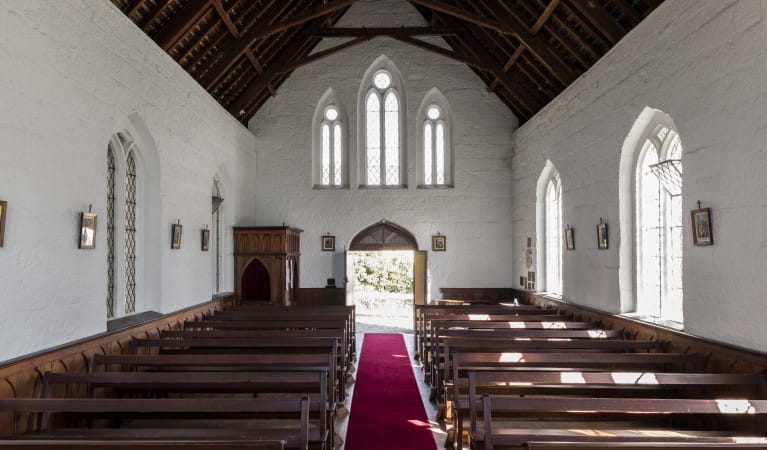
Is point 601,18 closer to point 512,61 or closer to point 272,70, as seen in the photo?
point 512,61

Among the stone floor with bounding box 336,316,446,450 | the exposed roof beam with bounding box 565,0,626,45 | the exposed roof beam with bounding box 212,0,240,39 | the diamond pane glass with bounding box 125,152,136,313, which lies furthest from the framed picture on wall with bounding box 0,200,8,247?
the exposed roof beam with bounding box 565,0,626,45

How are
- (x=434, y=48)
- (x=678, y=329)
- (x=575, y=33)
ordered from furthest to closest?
(x=434, y=48) → (x=575, y=33) → (x=678, y=329)

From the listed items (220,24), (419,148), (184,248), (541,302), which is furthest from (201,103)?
(541,302)

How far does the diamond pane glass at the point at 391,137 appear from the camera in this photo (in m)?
16.3

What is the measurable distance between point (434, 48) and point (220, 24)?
563 centimetres

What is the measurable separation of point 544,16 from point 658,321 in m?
5.54

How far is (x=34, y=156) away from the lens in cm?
591

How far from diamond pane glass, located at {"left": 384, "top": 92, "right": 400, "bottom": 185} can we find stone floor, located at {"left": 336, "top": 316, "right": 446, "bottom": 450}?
13.1ft

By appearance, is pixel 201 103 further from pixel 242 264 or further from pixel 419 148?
pixel 419 148

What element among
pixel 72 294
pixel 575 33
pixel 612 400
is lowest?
pixel 612 400

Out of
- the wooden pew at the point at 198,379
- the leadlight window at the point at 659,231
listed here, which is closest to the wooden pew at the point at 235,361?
the wooden pew at the point at 198,379

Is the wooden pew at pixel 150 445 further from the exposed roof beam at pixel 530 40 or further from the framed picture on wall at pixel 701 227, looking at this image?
the exposed roof beam at pixel 530 40

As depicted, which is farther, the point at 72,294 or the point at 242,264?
the point at 242,264

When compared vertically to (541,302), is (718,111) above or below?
above
